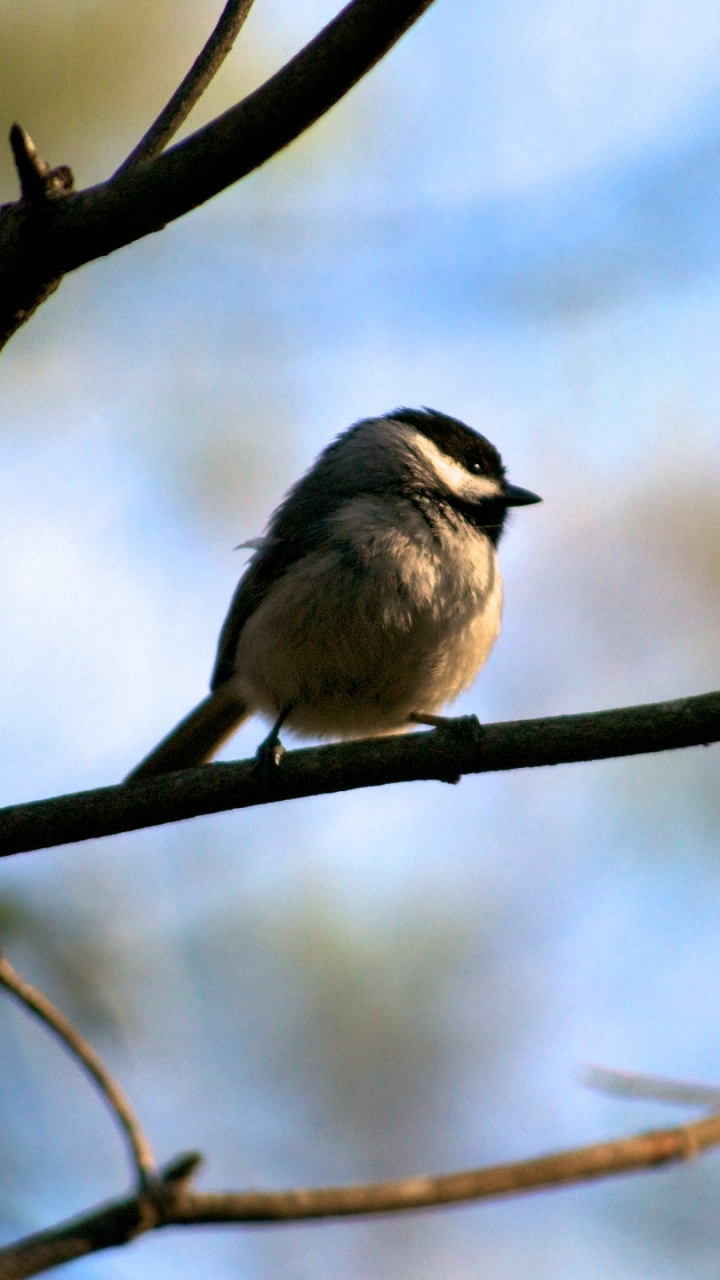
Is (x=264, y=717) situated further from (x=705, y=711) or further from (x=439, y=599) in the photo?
(x=705, y=711)

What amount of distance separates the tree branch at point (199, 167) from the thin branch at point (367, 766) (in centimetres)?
99

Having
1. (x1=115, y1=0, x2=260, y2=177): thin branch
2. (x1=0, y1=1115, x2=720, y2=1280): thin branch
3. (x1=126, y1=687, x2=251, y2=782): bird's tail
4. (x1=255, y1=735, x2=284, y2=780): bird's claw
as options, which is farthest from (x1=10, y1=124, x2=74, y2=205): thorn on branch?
(x1=126, y1=687, x2=251, y2=782): bird's tail

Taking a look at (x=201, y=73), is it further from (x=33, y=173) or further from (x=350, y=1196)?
(x=350, y=1196)

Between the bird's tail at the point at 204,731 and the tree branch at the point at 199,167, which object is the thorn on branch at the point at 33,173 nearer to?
the tree branch at the point at 199,167

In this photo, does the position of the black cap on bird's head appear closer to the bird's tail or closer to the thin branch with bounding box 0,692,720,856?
→ the bird's tail

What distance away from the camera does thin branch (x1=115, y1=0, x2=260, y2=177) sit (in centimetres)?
230

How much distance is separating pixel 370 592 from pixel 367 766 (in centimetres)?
90

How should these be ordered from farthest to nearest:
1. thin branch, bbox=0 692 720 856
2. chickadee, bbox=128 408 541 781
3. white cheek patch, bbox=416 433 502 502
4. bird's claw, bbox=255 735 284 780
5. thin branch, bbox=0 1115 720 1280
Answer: white cheek patch, bbox=416 433 502 502
chickadee, bbox=128 408 541 781
bird's claw, bbox=255 735 284 780
thin branch, bbox=0 692 720 856
thin branch, bbox=0 1115 720 1280

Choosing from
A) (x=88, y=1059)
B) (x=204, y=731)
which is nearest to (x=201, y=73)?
(x=88, y=1059)

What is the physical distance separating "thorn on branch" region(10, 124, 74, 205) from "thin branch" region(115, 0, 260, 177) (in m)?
0.27

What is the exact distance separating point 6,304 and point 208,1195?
146 cm

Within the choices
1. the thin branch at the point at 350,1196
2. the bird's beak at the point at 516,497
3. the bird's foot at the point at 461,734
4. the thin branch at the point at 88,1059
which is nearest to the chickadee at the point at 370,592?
the bird's beak at the point at 516,497

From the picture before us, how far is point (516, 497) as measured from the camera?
3957 millimetres

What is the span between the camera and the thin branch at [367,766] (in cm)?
223
